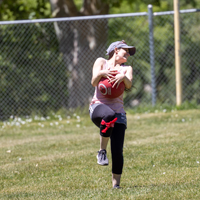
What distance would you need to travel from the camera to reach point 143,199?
11.7ft

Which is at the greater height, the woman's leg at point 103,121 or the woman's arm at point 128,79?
the woman's arm at point 128,79

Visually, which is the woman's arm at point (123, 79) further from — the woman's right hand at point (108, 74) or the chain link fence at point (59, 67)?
the chain link fence at point (59, 67)

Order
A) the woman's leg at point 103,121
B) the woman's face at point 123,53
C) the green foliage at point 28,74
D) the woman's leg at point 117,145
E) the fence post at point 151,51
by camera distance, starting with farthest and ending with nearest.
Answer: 1. the green foliage at point 28,74
2. the fence post at point 151,51
3. the woman's face at point 123,53
4. the woman's leg at point 117,145
5. the woman's leg at point 103,121

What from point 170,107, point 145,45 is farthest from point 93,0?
point 170,107

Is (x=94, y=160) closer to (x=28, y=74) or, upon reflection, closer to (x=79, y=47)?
(x=28, y=74)

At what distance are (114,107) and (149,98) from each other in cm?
634

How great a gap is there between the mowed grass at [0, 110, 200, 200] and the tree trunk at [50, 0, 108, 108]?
120cm

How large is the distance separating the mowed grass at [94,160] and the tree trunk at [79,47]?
3.95 feet

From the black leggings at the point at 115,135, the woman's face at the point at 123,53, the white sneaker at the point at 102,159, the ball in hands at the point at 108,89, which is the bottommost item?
the white sneaker at the point at 102,159

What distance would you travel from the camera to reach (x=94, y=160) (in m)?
5.66

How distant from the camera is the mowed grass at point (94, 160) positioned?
4.04m

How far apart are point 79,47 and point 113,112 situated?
6.73 meters

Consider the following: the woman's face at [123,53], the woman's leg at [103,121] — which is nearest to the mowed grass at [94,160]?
the woman's leg at [103,121]

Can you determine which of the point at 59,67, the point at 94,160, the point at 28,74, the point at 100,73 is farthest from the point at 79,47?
the point at 100,73
